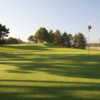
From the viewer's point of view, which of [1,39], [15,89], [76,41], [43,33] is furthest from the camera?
[76,41]

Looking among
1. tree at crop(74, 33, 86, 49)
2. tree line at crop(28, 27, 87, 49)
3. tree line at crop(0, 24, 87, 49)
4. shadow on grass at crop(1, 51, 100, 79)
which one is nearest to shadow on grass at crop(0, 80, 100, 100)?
shadow on grass at crop(1, 51, 100, 79)

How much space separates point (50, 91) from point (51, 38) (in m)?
66.3

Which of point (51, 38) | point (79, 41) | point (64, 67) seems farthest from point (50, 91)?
point (79, 41)

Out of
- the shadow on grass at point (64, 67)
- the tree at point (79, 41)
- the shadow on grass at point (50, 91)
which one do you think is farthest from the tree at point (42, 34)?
the shadow on grass at point (50, 91)

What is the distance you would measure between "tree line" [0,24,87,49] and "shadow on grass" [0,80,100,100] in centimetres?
4796

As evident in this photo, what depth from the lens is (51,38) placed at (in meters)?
70.8

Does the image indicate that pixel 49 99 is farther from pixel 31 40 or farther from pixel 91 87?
pixel 31 40

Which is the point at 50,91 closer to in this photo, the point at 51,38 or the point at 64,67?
the point at 64,67

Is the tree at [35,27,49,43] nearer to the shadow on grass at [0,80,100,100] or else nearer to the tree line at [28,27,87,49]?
the tree line at [28,27,87,49]

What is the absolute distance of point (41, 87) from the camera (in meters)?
5.10

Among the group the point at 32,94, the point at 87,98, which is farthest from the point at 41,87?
the point at 87,98

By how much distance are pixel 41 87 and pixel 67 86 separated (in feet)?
2.19

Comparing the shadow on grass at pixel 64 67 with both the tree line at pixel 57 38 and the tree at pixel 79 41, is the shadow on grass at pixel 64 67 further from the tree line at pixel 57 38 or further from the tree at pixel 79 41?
the tree at pixel 79 41

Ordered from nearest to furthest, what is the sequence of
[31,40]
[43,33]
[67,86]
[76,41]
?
[67,86]
[43,33]
[31,40]
[76,41]
